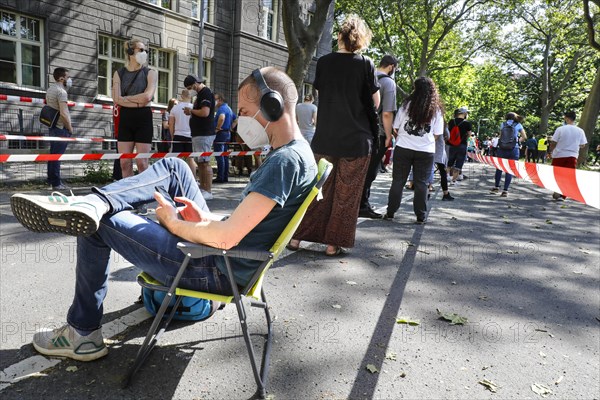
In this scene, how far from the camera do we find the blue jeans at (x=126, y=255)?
2.20 meters

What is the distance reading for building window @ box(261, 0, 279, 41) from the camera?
81.9ft

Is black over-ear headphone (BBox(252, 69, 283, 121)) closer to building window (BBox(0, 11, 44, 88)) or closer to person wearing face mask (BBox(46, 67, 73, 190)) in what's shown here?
person wearing face mask (BBox(46, 67, 73, 190))

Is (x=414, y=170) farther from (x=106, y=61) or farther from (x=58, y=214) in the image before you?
(x=106, y=61)

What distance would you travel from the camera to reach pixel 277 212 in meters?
2.24

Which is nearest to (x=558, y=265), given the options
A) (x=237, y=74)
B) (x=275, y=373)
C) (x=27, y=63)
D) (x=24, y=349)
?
(x=275, y=373)

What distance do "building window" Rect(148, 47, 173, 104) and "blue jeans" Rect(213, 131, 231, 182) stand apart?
33.3 ft

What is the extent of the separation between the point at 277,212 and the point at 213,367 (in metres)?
0.94

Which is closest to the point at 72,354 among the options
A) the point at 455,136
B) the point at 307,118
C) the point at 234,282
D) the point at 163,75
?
the point at 234,282

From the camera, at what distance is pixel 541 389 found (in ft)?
8.32

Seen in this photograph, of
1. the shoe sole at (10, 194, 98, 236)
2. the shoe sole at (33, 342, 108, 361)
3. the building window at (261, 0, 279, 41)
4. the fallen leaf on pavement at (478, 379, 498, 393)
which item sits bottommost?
the fallen leaf on pavement at (478, 379, 498, 393)

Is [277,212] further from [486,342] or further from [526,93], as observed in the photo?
[526,93]

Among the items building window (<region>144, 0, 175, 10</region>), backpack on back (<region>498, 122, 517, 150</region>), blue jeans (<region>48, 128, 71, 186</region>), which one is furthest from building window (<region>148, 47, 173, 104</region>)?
backpack on back (<region>498, 122, 517, 150</region>)

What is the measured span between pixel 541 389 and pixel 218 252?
1.85 meters

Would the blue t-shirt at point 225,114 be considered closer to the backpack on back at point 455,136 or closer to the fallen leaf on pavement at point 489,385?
the backpack on back at point 455,136
